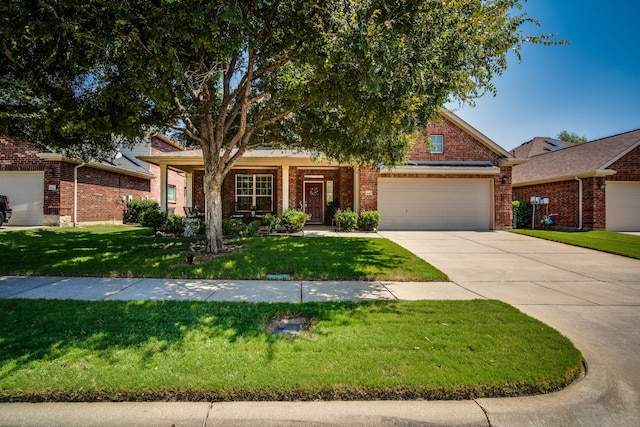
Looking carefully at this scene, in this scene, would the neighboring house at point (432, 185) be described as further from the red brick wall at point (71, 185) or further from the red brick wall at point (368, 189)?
the red brick wall at point (71, 185)

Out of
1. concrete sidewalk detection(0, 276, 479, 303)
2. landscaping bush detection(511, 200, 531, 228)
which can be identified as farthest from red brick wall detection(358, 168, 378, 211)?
landscaping bush detection(511, 200, 531, 228)

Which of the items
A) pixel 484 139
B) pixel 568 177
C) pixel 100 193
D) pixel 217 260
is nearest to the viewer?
pixel 217 260

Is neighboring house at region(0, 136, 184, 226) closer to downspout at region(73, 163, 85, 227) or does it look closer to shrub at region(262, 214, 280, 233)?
downspout at region(73, 163, 85, 227)

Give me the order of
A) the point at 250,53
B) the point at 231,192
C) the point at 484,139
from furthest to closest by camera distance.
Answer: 1. the point at 231,192
2. the point at 484,139
3. the point at 250,53

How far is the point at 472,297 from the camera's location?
4.93 meters

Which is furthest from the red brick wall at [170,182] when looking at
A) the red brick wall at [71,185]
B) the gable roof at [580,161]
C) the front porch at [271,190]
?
the gable roof at [580,161]

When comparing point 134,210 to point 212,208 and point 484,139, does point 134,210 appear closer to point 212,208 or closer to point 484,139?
point 212,208

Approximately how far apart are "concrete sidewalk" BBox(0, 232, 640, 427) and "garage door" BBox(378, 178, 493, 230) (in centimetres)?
464

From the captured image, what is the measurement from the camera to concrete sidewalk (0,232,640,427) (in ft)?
7.38

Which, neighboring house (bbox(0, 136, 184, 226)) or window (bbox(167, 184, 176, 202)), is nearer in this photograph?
neighboring house (bbox(0, 136, 184, 226))

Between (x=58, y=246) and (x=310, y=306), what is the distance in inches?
345

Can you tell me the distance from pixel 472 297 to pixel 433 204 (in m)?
10.5

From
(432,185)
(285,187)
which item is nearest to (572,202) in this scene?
(432,185)

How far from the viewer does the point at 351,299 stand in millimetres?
4719
